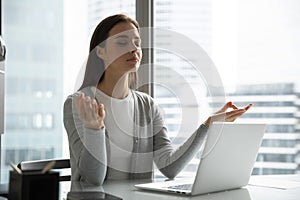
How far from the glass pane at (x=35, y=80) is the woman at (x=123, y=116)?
1.16 meters

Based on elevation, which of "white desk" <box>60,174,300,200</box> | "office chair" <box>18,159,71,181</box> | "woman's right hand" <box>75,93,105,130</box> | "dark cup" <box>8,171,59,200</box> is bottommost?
"white desk" <box>60,174,300,200</box>

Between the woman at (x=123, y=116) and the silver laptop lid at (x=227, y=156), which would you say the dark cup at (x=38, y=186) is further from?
the woman at (x=123, y=116)

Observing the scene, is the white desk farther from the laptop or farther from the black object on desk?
the black object on desk

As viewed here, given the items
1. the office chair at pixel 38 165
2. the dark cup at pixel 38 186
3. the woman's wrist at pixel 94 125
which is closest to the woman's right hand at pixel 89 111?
the woman's wrist at pixel 94 125

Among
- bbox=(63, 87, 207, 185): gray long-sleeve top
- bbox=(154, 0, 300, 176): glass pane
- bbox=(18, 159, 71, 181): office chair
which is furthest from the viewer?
bbox=(154, 0, 300, 176): glass pane

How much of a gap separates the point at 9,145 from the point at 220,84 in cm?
154

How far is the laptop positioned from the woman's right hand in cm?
26

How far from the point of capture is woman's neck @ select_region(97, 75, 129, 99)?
2074 millimetres

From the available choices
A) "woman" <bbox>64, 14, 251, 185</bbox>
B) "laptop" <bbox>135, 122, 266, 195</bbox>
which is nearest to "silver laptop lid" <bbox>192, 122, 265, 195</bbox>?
"laptop" <bbox>135, 122, 266, 195</bbox>

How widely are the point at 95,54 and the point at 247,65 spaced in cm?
79

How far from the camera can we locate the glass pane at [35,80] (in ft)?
10.5

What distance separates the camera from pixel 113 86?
2080 millimetres

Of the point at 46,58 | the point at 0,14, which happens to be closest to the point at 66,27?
the point at 46,58

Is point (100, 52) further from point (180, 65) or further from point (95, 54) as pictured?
point (180, 65)
